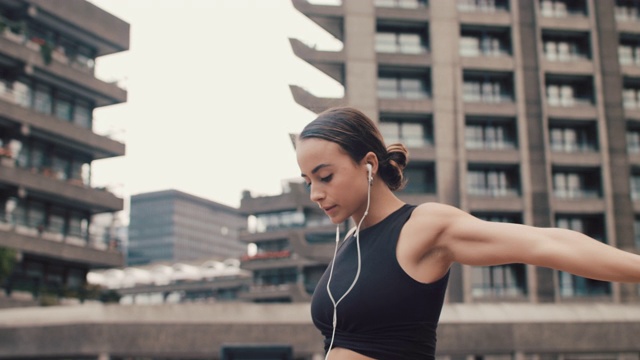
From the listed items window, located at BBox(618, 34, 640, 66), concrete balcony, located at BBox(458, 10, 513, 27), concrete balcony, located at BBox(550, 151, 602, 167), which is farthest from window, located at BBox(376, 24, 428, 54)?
window, located at BBox(618, 34, 640, 66)

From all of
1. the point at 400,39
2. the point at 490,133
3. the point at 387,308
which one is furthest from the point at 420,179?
the point at 387,308

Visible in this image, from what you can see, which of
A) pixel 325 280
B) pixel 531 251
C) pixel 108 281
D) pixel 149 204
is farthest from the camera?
pixel 149 204

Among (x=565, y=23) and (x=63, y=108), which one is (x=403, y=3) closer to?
(x=565, y=23)

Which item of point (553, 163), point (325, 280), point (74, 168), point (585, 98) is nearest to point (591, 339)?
point (553, 163)

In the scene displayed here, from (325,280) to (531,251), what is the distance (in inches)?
28.5

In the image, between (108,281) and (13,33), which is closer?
(13,33)

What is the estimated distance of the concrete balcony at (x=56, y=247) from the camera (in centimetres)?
3544

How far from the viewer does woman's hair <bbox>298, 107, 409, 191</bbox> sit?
2156 mm

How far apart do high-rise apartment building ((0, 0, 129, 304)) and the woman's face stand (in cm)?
3604

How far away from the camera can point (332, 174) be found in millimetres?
2172

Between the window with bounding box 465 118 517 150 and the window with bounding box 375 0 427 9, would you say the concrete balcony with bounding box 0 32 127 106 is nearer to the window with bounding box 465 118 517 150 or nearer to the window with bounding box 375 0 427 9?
the window with bounding box 375 0 427 9

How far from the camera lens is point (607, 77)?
136ft

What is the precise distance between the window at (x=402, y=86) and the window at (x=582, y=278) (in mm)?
10518

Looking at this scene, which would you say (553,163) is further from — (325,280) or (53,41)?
(325,280)
